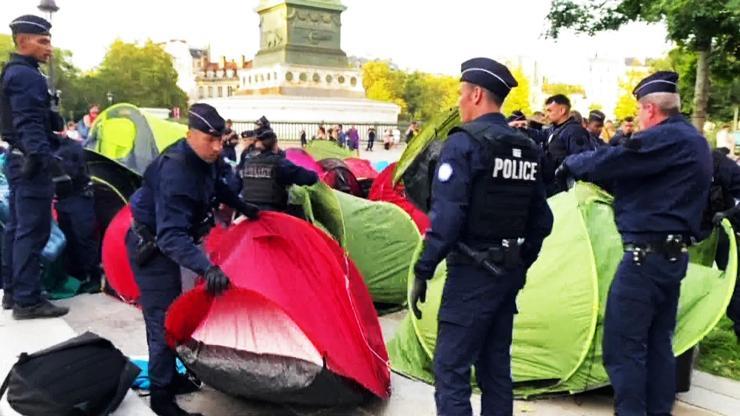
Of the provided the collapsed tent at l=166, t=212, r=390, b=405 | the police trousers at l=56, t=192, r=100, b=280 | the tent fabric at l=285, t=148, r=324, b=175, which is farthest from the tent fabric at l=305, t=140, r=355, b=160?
the collapsed tent at l=166, t=212, r=390, b=405

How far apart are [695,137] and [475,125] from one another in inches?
47.4

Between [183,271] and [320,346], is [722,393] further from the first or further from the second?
[183,271]

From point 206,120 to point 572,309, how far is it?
96.3 inches

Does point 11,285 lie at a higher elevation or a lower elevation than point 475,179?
lower

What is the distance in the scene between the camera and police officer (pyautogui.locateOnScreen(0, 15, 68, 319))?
4887 mm

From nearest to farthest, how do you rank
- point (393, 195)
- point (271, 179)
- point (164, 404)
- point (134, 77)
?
point (164, 404) < point (271, 179) < point (393, 195) < point (134, 77)

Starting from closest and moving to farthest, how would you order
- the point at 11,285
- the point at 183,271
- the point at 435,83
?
the point at 183,271 → the point at 11,285 → the point at 435,83

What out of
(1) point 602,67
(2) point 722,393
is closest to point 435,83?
Result: (1) point 602,67

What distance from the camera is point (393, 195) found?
770 centimetres

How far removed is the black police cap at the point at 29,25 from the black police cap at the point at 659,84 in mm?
4172

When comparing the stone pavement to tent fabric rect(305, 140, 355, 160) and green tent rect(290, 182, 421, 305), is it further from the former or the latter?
tent fabric rect(305, 140, 355, 160)

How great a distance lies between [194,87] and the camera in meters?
99.6

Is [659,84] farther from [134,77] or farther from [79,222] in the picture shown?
[134,77]

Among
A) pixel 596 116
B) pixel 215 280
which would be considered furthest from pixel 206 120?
pixel 596 116
